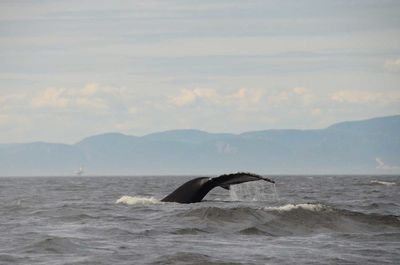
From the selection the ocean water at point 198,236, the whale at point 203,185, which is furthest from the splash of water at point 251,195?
the ocean water at point 198,236

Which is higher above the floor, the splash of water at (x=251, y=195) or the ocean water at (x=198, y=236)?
the splash of water at (x=251, y=195)

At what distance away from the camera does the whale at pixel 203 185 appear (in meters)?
22.4

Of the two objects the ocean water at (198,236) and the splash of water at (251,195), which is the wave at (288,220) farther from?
the splash of water at (251,195)

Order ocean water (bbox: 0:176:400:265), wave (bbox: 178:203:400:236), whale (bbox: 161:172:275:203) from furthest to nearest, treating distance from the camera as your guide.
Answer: whale (bbox: 161:172:275:203), wave (bbox: 178:203:400:236), ocean water (bbox: 0:176:400:265)

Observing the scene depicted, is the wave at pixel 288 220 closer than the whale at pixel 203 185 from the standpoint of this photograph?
Yes

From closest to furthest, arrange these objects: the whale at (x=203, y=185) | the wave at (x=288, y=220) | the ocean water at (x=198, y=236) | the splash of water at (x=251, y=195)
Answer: the ocean water at (x=198, y=236), the wave at (x=288, y=220), the whale at (x=203, y=185), the splash of water at (x=251, y=195)

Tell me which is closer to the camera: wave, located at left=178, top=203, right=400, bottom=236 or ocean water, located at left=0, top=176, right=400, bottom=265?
ocean water, located at left=0, top=176, right=400, bottom=265

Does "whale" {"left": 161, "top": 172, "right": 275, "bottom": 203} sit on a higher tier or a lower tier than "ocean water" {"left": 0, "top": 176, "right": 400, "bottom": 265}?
higher

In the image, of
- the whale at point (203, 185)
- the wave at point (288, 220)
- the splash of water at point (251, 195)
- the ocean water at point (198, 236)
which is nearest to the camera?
the ocean water at point (198, 236)

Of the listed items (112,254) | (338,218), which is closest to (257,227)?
(338,218)

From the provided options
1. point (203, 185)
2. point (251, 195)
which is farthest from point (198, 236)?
point (251, 195)

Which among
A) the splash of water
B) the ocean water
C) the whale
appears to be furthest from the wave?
the splash of water

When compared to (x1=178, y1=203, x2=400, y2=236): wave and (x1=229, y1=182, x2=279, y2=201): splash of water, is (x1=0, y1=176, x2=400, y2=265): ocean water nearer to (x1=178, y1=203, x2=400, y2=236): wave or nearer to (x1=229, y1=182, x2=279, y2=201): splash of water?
(x1=178, y1=203, x2=400, y2=236): wave

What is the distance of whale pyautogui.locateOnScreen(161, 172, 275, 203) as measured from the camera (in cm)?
2236
